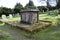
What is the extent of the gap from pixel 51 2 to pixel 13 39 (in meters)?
37.4

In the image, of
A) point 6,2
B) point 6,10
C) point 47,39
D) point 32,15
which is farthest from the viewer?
point 6,2

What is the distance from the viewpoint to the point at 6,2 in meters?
46.2

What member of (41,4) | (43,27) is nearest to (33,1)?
(41,4)

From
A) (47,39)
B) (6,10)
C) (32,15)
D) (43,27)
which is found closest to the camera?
(47,39)

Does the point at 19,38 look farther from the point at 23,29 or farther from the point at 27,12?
the point at 27,12

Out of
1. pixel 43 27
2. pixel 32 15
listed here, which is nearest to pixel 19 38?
pixel 43 27

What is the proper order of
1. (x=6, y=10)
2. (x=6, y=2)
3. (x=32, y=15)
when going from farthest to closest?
(x=6, y=2) → (x=6, y=10) → (x=32, y=15)

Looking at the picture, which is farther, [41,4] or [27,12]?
[41,4]

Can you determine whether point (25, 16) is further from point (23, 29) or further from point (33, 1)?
point (33, 1)

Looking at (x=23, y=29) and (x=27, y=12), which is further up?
(x=27, y=12)

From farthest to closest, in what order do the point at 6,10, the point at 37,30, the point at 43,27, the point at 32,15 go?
1. the point at 6,10
2. the point at 32,15
3. the point at 43,27
4. the point at 37,30

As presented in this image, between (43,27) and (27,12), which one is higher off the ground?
(27,12)

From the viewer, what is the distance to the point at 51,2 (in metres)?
47.0

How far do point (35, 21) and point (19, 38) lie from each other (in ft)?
Answer: 21.0
